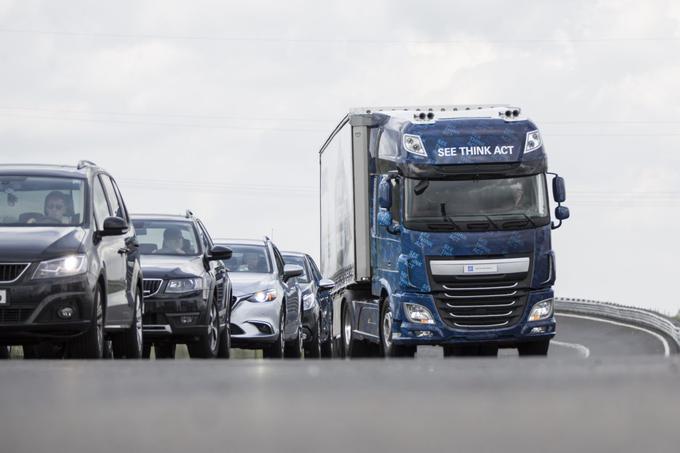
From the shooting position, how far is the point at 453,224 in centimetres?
1964

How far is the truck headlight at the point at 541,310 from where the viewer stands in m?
20.5

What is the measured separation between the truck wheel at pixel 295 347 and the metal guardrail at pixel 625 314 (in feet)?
45.3

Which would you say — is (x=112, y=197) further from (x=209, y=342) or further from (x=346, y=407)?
(x=346, y=407)

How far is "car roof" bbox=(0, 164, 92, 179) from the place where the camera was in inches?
555

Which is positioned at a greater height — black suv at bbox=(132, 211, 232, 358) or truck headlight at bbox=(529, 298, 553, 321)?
black suv at bbox=(132, 211, 232, 358)

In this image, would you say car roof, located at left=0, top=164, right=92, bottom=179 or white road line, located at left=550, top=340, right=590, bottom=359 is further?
white road line, located at left=550, top=340, right=590, bottom=359

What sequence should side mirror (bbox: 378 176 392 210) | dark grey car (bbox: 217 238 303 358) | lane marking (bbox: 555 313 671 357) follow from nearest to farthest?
1. side mirror (bbox: 378 176 392 210)
2. dark grey car (bbox: 217 238 303 358)
3. lane marking (bbox: 555 313 671 357)

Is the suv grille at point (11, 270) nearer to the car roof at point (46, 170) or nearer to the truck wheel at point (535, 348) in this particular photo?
the car roof at point (46, 170)

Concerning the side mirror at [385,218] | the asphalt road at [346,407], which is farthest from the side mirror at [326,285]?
the asphalt road at [346,407]

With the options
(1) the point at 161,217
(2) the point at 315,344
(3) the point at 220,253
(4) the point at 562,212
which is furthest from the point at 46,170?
(2) the point at 315,344

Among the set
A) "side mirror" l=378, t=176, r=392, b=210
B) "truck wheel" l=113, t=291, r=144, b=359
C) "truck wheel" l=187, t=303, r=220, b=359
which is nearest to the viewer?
"truck wheel" l=113, t=291, r=144, b=359

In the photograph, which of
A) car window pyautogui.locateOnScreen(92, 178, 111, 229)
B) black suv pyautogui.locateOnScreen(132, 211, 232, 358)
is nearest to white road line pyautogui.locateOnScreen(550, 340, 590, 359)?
black suv pyautogui.locateOnScreen(132, 211, 232, 358)

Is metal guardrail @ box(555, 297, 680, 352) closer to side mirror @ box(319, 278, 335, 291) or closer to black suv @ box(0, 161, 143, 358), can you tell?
side mirror @ box(319, 278, 335, 291)

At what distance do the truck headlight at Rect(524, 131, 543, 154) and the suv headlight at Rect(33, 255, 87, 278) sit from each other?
8.51 m
